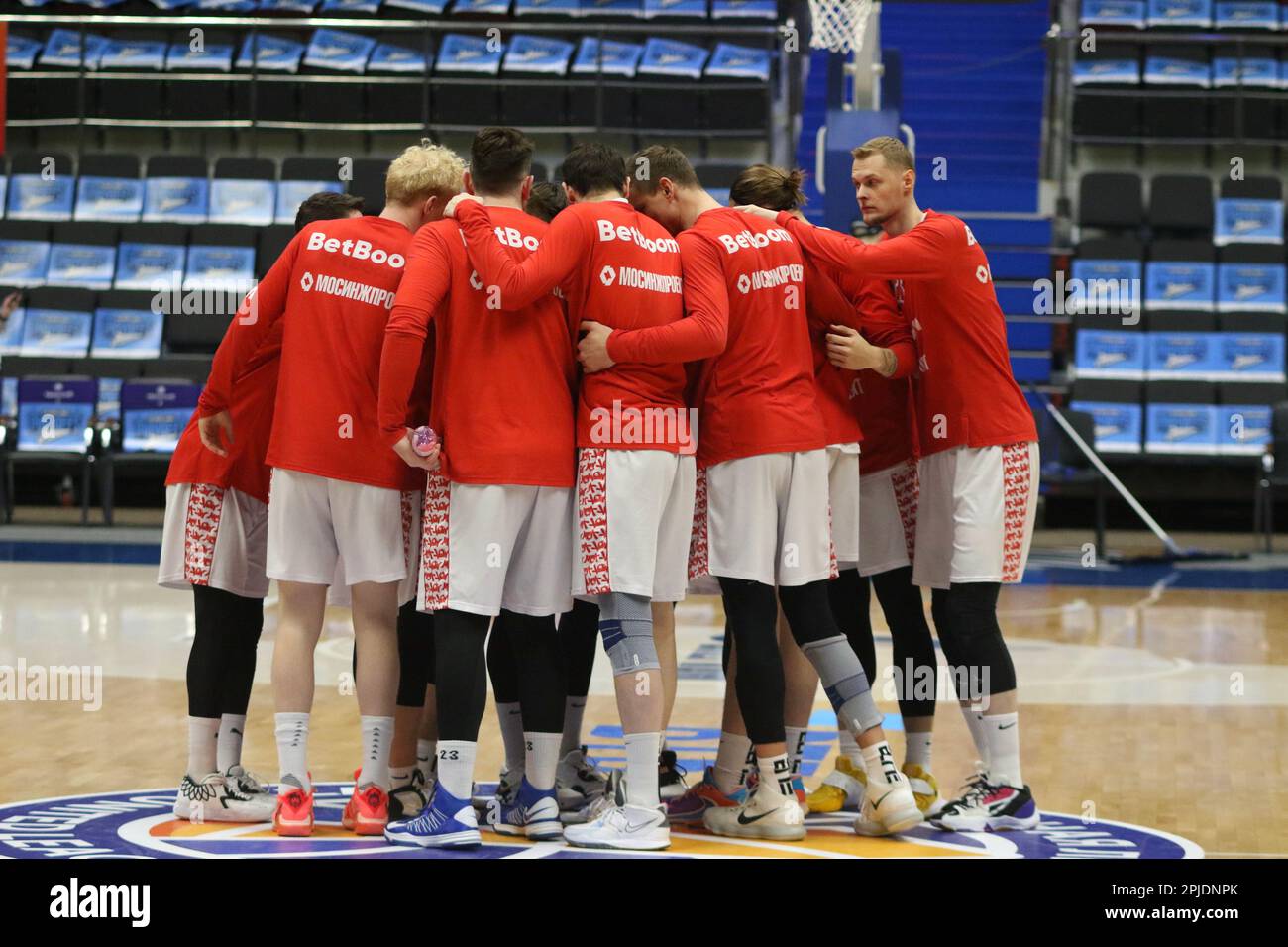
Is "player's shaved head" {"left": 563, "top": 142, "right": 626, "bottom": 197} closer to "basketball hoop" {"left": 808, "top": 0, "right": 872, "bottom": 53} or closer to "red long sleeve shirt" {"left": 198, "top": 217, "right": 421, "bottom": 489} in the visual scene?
"red long sleeve shirt" {"left": 198, "top": 217, "right": 421, "bottom": 489}

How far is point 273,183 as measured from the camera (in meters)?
13.8

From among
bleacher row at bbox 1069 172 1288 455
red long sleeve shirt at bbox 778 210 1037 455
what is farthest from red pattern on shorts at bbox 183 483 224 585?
bleacher row at bbox 1069 172 1288 455

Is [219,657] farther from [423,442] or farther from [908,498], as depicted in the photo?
[908,498]

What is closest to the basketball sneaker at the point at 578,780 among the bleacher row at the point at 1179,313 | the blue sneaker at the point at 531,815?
the blue sneaker at the point at 531,815

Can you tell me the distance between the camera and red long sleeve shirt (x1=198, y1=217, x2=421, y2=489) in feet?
13.5

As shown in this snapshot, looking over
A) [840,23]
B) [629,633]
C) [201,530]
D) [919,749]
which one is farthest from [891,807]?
[840,23]

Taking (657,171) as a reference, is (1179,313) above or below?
above

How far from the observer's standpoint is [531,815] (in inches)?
158

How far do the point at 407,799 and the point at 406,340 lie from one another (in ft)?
3.96

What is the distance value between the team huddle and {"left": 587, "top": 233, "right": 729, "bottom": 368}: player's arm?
10mm

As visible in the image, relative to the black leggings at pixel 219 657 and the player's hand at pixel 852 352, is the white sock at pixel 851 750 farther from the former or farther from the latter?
the black leggings at pixel 219 657

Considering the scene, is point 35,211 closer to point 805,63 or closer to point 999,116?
point 805,63

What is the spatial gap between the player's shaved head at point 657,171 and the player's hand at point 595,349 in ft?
1.45

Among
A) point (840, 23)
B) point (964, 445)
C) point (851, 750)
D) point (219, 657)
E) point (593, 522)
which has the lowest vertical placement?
point (851, 750)
